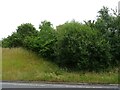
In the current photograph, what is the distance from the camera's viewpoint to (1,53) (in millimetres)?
30344

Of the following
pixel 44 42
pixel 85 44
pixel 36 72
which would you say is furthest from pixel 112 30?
pixel 36 72

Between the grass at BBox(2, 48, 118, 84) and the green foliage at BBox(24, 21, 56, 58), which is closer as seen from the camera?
the grass at BBox(2, 48, 118, 84)

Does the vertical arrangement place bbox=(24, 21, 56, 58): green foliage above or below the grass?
above

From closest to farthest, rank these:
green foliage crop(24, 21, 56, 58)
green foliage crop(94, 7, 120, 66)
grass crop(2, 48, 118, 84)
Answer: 1. grass crop(2, 48, 118, 84)
2. green foliage crop(94, 7, 120, 66)
3. green foliage crop(24, 21, 56, 58)

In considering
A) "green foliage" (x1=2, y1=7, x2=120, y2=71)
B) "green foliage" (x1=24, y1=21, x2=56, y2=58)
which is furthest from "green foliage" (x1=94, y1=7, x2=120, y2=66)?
"green foliage" (x1=24, y1=21, x2=56, y2=58)

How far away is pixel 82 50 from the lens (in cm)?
2541

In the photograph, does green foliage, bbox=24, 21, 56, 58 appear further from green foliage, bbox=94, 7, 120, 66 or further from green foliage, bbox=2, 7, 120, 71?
green foliage, bbox=94, 7, 120, 66

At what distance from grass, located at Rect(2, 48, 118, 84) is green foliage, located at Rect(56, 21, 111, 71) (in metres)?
1.08

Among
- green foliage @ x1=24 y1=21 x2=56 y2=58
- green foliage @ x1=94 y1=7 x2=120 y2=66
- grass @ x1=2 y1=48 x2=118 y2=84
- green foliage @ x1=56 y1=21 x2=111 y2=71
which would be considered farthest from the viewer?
green foliage @ x1=24 y1=21 x2=56 y2=58

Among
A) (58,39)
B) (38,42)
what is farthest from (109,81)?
(38,42)

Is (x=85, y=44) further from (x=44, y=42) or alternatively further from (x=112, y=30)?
(x=44, y=42)

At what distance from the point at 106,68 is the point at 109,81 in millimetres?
5652

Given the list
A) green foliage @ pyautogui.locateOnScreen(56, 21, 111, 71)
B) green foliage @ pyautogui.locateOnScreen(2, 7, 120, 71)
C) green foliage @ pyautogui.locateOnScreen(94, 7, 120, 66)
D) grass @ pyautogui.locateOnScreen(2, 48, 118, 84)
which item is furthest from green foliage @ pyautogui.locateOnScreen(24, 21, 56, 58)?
green foliage @ pyautogui.locateOnScreen(94, 7, 120, 66)

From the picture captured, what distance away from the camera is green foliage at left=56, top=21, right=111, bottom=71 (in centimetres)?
2544
